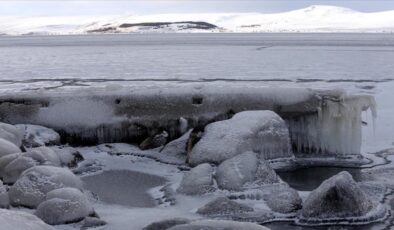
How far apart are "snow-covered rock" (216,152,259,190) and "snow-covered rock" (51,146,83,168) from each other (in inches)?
108

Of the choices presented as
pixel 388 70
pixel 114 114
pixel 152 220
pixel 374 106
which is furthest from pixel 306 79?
pixel 152 220

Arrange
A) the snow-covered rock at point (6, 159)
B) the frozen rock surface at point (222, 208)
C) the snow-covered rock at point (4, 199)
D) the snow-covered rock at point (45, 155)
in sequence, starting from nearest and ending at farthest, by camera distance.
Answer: the snow-covered rock at point (4, 199)
the frozen rock surface at point (222, 208)
the snow-covered rock at point (6, 159)
the snow-covered rock at point (45, 155)

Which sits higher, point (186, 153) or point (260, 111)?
point (260, 111)

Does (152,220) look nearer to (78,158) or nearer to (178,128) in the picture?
(78,158)

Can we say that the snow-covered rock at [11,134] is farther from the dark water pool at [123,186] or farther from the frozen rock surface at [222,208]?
the frozen rock surface at [222,208]

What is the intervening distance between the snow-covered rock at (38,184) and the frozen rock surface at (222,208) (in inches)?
69.8

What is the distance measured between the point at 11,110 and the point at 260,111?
4.89 meters

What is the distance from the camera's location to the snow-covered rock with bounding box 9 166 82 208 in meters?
7.32

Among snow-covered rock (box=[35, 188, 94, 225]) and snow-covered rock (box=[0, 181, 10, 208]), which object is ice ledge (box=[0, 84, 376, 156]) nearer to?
snow-covered rock (box=[0, 181, 10, 208])

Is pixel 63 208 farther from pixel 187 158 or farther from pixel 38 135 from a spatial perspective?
pixel 38 135

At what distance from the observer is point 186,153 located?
1058 cm

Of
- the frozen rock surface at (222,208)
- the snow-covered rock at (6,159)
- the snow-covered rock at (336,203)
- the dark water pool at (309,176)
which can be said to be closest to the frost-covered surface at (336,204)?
the snow-covered rock at (336,203)

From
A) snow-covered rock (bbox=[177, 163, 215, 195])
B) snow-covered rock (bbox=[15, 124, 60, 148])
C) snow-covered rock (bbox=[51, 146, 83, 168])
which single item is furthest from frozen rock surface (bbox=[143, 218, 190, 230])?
snow-covered rock (bbox=[15, 124, 60, 148])

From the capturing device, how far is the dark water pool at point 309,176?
895 cm
